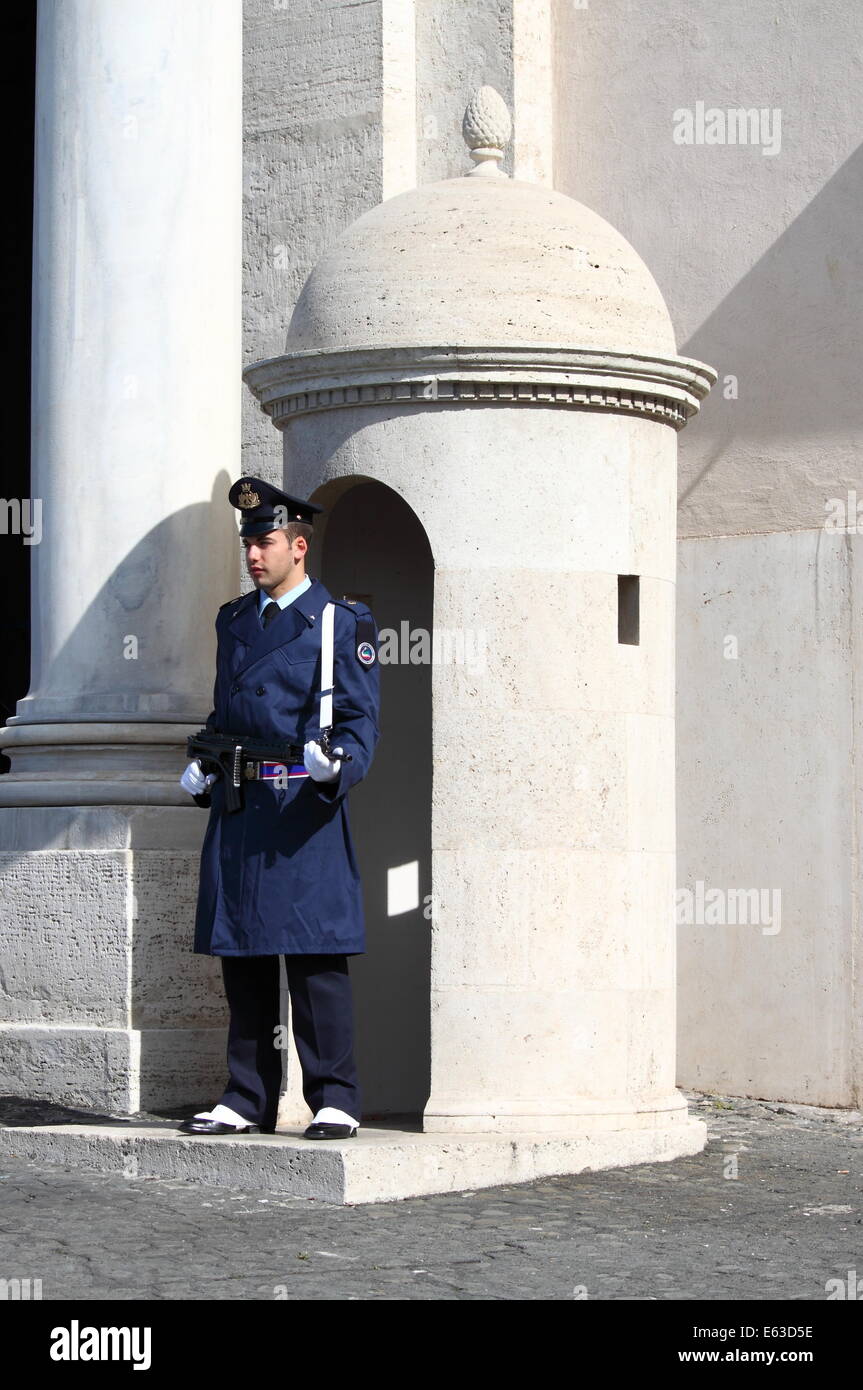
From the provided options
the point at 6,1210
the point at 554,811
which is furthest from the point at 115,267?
the point at 6,1210

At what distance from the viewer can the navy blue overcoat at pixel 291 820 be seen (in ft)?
21.6

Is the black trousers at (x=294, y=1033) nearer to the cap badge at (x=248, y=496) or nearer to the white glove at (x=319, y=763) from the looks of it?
the white glove at (x=319, y=763)

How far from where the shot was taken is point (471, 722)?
6879 millimetres

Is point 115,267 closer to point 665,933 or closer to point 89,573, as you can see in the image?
point 89,573

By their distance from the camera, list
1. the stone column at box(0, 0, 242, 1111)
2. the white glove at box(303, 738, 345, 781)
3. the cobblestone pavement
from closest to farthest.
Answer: the cobblestone pavement → the white glove at box(303, 738, 345, 781) → the stone column at box(0, 0, 242, 1111)

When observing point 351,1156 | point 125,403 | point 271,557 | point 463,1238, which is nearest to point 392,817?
point 271,557

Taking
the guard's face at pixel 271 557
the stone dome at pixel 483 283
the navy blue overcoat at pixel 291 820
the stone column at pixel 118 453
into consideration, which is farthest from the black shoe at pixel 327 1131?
the stone dome at pixel 483 283

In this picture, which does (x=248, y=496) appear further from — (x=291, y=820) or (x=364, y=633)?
(x=291, y=820)

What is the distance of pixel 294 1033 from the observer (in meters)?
6.70

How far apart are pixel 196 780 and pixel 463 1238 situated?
175 cm

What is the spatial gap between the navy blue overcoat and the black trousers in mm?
111

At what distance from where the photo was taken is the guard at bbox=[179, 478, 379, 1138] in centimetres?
658

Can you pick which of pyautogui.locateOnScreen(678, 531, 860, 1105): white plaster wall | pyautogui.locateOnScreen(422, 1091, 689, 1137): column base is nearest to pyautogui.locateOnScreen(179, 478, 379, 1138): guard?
pyautogui.locateOnScreen(422, 1091, 689, 1137): column base

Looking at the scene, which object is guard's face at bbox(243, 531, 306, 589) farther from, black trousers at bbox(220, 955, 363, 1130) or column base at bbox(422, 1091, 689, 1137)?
column base at bbox(422, 1091, 689, 1137)
